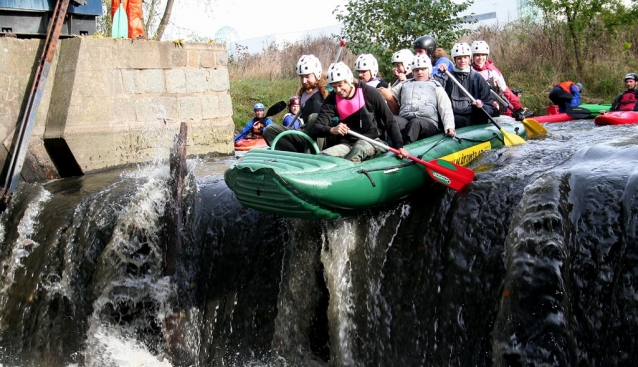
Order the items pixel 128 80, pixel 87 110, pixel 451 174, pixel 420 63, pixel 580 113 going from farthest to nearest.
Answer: pixel 580 113 → pixel 128 80 → pixel 87 110 → pixel 420 63 → pixel 451 174

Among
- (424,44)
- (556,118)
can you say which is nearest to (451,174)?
(424,44)

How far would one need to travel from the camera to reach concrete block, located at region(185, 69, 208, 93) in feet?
34.1

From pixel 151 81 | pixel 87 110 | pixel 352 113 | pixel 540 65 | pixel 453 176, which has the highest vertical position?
pixel 151 81

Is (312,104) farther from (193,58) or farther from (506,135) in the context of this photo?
(193,58)

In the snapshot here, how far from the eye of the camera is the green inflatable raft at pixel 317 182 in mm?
5203

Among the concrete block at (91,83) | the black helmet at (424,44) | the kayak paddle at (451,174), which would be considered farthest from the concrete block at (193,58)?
the kayak paddle at (451,174)

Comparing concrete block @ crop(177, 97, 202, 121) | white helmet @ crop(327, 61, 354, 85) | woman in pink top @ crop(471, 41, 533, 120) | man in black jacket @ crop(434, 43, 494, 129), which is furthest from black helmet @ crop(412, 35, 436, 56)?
white helmet @ crop(327, 61, 354, 85)

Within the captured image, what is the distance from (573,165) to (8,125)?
268 inches

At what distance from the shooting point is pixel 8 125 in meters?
9.05

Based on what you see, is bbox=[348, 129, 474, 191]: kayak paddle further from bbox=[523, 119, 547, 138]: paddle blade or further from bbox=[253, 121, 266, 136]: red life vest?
bbox=[253, 121, 266, 136]: red life vest

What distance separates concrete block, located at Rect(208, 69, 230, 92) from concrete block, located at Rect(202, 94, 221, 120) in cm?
13

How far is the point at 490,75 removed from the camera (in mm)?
9711

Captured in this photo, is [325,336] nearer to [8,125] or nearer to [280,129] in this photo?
[280,129]

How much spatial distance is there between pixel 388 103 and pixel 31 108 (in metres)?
4.49
